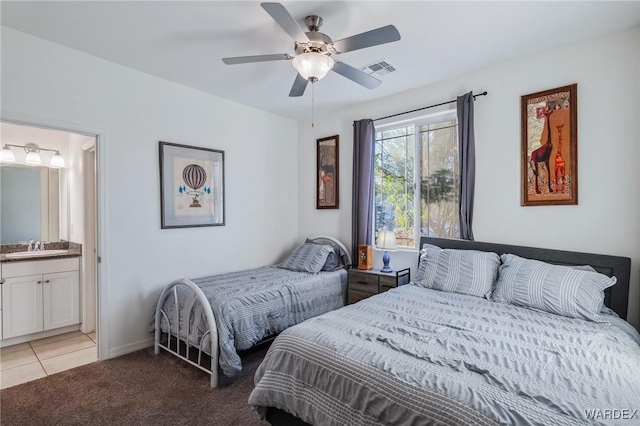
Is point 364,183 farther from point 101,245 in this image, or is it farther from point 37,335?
point 37,335

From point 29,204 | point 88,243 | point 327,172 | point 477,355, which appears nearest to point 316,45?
point 477,355

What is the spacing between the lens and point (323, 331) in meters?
1.79

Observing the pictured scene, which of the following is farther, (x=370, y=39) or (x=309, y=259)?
(x=309, y=259)

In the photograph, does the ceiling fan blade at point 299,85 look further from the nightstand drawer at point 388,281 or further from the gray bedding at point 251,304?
the nightstand drawer at point 388,281

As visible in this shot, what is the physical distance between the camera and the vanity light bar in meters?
3.61

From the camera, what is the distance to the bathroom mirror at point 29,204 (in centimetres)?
371

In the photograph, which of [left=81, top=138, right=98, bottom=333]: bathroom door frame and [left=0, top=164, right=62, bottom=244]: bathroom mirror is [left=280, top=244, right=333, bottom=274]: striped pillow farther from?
[left=0, top=164, right=62, bottom=244]: bathroom mirror

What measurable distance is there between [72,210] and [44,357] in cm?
174

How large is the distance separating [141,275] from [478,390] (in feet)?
10.1

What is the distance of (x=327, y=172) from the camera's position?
440cm

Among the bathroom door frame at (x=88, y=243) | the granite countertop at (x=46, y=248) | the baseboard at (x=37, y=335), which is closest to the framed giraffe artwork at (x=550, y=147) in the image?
the bathroom door frame at (x=88, y=243)

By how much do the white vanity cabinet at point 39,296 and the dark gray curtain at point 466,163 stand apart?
14.1ft

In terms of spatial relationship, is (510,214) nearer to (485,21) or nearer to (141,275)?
(485,21)

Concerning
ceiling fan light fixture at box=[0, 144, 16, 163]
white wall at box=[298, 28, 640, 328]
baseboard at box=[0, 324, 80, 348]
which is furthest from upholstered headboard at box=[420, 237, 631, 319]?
ceiling fan light fixture at box=[0, 144, 16, 163]
